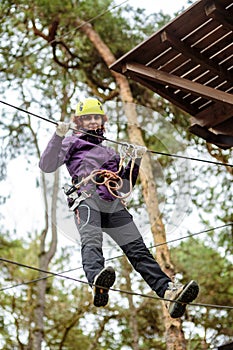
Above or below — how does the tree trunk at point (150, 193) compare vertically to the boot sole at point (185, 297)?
above

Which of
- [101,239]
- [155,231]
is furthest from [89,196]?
[155,231]

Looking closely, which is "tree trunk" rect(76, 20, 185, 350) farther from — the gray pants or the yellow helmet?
the gray pants

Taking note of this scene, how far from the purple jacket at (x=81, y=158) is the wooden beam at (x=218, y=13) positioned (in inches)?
50.0

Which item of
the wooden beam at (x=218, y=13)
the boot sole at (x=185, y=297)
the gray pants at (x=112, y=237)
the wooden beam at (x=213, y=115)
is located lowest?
the boot sole at (x=185, y=297)

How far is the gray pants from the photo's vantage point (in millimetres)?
4141

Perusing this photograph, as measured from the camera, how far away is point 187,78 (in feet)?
19.5

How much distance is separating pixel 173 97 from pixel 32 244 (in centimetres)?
825

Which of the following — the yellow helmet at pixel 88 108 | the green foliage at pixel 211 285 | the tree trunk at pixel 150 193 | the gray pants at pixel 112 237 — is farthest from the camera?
the green foliage at pixel 211 285

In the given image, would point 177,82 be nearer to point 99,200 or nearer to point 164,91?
point 164,91

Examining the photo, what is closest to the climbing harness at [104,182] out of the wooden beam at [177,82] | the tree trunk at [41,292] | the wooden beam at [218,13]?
the wooden beam at [177,82]

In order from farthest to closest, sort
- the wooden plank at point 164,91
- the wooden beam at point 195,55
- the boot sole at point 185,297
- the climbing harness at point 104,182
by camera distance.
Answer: the wooden plank at point 164,91 < the wooden beam at point 195,55 < the climbing harness at point 104,182 < the boot sole at point 185,297

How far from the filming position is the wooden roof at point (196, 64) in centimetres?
514

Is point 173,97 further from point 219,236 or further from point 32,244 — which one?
point 32,244

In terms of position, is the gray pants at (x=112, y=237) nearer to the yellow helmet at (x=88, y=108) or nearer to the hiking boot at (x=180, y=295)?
the hiking boot at (x=180, y=295)
